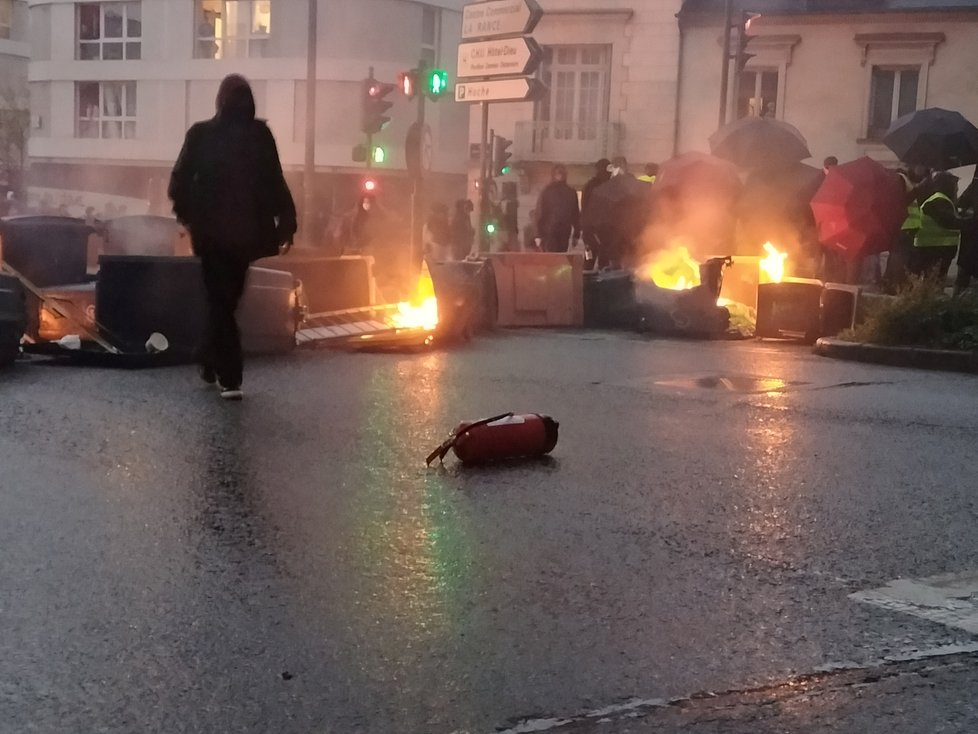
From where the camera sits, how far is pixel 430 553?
5.12 meters

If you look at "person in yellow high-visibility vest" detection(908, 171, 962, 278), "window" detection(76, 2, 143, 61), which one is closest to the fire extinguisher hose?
"person in yellow high-visibility vest" detection(908, 171, 962, 278)

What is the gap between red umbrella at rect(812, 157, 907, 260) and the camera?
17.2 meters

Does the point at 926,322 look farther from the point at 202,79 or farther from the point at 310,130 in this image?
the point at 202,79

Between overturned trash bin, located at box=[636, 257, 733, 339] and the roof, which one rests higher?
the roof

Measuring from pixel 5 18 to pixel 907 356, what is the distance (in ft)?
196

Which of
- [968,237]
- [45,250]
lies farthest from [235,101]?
[968,237]

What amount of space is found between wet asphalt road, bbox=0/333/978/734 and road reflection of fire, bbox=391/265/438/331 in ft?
11.8

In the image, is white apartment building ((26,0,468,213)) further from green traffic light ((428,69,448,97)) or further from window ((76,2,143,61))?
green traffic light ((428,69,448,97))

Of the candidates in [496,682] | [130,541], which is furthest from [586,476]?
[496,682]

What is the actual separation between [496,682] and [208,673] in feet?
2.61

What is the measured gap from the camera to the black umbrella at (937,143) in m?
19.0

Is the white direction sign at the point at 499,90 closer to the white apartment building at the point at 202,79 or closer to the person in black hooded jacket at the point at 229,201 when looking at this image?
the person in black hooded jacket at the point at 229,201

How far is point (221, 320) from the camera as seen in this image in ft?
27.3

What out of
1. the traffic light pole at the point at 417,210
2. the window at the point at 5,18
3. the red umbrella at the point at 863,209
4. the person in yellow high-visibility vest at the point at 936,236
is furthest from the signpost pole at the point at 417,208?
the window at the point at 5,18
